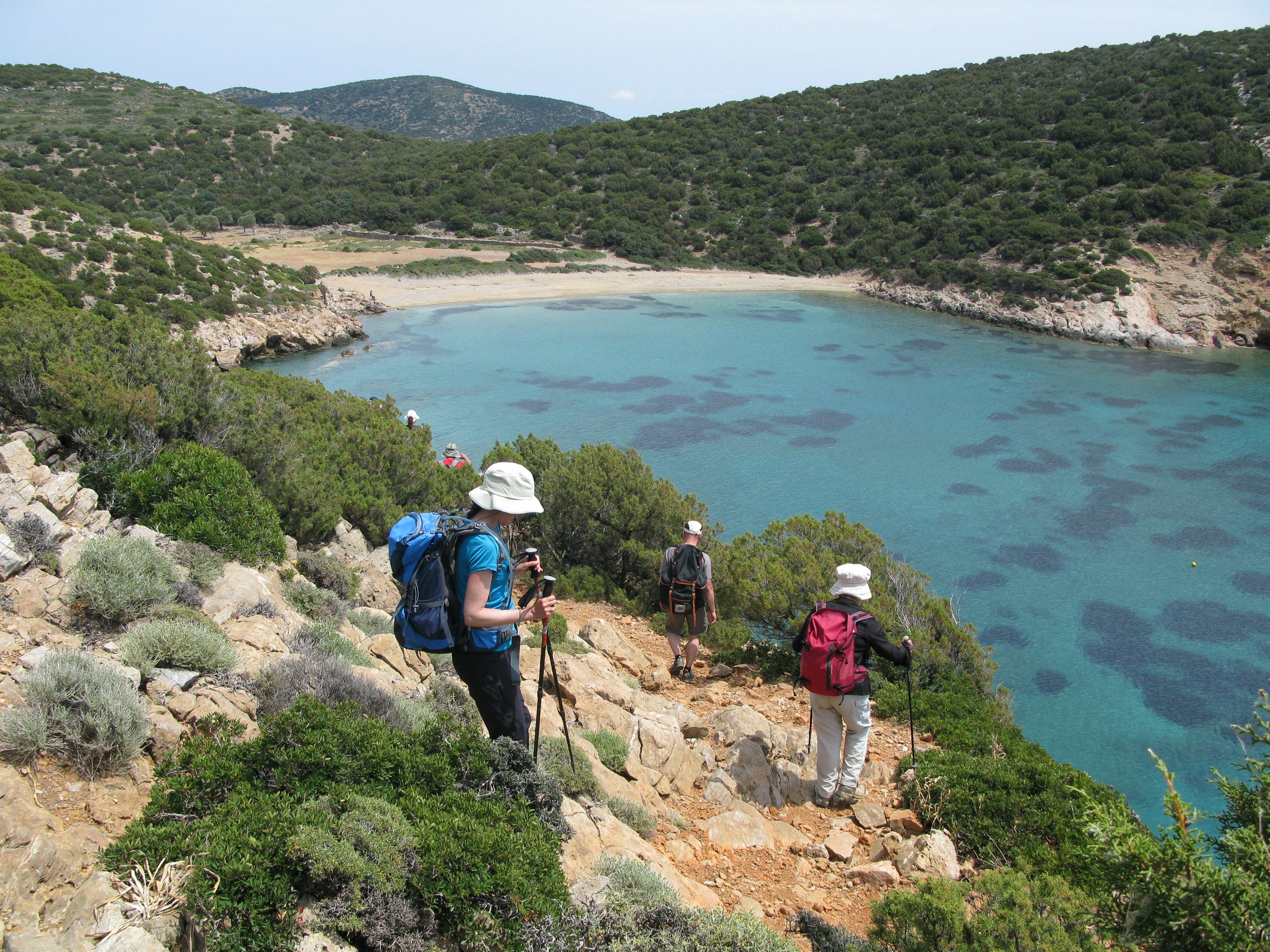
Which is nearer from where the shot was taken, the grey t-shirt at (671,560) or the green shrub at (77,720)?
the green shrub at (77,720)

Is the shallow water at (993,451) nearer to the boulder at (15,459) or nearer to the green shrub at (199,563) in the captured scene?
the green shrub at (199,563)

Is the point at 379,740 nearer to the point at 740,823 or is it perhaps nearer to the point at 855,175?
the point at 740,823

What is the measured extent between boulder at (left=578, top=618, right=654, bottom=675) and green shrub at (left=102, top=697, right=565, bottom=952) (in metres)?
4.53

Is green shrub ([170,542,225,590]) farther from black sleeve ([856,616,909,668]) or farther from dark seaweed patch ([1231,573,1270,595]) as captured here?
dark seaweed patch ([1231,573,1270,595])

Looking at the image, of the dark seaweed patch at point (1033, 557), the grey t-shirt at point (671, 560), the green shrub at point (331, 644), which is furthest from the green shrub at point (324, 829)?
the dark seaweed patch at point (1033, 557)

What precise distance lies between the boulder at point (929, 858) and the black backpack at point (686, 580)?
10.6 feet

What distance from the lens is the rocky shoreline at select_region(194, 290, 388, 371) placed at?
25.8m

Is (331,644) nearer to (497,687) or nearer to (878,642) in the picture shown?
(497,687)

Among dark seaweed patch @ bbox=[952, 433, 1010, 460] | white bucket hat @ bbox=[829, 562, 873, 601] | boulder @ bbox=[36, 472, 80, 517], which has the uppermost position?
boulder @ bbox=[36, 472, 80, 517]

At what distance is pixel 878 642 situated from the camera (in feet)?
16.9

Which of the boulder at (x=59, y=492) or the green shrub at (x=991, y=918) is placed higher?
the boulder at (x=59, y=492)

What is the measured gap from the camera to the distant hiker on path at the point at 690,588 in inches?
303

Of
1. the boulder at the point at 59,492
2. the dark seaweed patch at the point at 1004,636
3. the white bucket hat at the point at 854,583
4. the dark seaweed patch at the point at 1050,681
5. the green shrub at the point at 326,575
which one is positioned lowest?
the dark seaweed patch at the point at 1050,681

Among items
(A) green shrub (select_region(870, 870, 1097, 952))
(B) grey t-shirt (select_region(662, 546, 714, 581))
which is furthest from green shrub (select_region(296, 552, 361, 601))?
(A) green shrub (select_region(870, 870, 1097, 952))
